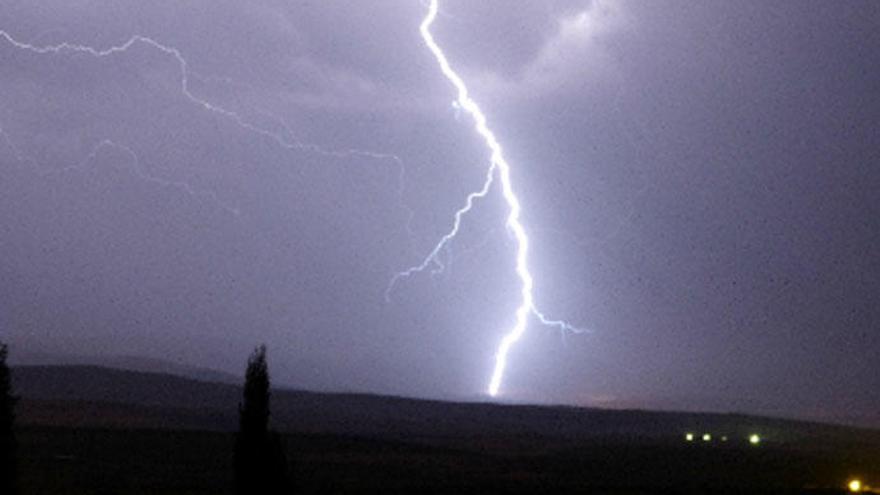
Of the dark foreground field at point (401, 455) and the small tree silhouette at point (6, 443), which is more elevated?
the dark foreground field at point (401, 455)

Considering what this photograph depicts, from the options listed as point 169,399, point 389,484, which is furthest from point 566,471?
point 169,399

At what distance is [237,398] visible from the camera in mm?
130000

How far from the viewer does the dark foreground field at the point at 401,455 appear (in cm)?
4509

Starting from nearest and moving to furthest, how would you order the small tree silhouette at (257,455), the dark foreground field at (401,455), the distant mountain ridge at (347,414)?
the small tree silhouette at (257,455) < the dark foreground field at (401,455) < the distant mountain ridge at (347,414)

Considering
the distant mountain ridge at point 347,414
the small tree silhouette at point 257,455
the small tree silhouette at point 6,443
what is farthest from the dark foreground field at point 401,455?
the small tree silhouette at point 257,455

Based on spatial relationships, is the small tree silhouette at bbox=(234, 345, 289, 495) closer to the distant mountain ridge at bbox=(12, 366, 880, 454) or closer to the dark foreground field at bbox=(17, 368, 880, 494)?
the dark foreground field at bbox=(17, 368, 880, 494)

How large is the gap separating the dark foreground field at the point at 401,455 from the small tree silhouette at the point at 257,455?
18.6 m

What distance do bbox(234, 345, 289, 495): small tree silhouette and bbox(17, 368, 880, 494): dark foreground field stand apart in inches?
732

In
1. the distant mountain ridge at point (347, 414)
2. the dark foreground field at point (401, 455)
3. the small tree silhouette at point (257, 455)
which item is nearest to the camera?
the small tree silhouette at point (257, 455)

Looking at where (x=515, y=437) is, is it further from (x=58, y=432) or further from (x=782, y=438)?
(x=58, y=432)

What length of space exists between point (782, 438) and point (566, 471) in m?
45.8

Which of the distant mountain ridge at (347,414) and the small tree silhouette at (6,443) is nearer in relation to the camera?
the small tree silhouette at (6,443)

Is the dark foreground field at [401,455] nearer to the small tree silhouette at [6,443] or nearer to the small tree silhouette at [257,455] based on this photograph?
the small tree silhouette at [6,443]

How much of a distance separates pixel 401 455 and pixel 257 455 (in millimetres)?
44919
